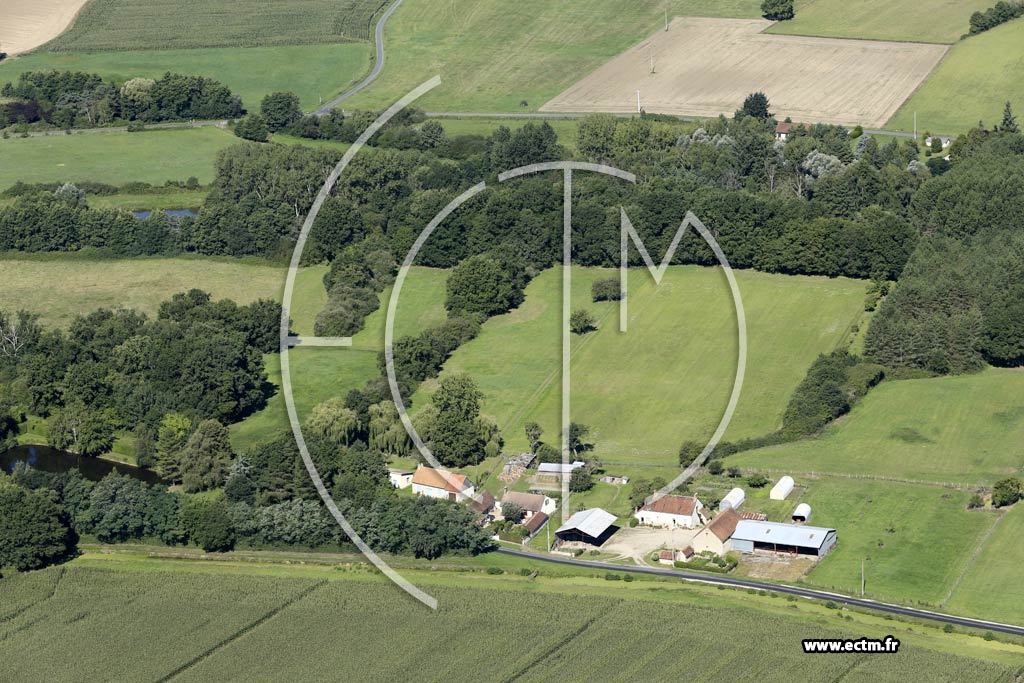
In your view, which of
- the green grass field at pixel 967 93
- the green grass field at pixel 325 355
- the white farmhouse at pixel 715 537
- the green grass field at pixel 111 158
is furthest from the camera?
the green grass field at pixel 967 93

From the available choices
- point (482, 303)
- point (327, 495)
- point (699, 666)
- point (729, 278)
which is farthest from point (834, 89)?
point (699, 666)

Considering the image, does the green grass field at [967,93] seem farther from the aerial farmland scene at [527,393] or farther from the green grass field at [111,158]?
the green grass field at [111,158]

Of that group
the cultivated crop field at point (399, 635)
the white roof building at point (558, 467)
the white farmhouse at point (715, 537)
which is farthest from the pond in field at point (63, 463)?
the white farmhouse at point (715, 537)

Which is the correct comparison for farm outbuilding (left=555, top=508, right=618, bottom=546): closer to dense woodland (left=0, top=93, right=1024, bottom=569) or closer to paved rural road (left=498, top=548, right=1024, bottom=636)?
paved rural road (left=498, top=548, right=1024, bottom=636)

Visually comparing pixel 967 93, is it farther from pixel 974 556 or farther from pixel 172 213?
pixel 974 556

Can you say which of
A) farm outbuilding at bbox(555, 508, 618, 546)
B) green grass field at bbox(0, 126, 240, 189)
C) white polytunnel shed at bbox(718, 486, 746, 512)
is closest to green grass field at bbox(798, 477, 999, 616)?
white polytunnel shed at bbox(718, 486, 746, 512)

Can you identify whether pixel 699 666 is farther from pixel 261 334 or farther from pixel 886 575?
pixel 261 334
